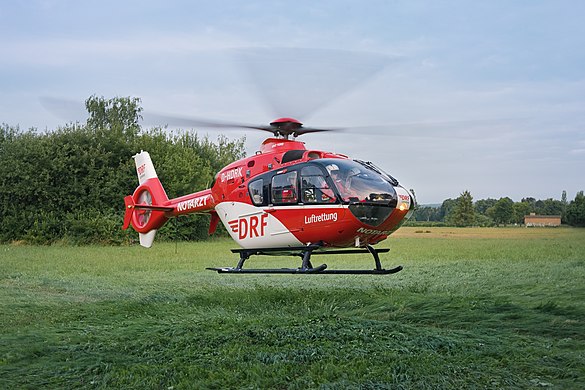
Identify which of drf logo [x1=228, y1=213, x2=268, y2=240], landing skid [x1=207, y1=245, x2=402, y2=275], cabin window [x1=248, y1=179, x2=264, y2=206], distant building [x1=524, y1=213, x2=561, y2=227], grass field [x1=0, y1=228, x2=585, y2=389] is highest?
cabin window [x1=248, y1=179, x2=264, y2=206]

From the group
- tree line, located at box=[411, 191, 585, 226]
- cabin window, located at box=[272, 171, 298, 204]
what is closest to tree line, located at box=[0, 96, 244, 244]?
tree line, located at box=[411, 191, 585, 226]

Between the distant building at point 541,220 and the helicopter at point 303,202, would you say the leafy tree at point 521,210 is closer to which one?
the distant building at point 541,220

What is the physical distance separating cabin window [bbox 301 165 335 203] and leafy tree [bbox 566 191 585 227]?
14.0 meters

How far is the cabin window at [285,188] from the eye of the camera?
34.3 feet

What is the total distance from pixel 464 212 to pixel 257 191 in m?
28.4

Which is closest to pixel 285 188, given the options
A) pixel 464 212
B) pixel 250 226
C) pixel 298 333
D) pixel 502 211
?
pixel 250 226

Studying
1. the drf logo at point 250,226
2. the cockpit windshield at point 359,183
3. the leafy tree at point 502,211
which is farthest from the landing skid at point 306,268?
the leafy tree at point 502,211

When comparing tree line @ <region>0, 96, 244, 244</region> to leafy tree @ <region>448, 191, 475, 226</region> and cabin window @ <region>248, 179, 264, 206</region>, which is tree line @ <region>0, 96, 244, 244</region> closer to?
leafy tree @ <region>448, 191, 475, 226</region>

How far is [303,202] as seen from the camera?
10344 mm

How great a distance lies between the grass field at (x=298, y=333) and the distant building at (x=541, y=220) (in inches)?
260

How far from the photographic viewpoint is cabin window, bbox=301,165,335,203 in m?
10.0

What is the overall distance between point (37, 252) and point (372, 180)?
21504 millimetres

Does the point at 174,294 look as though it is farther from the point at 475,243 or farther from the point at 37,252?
the point at 475,243

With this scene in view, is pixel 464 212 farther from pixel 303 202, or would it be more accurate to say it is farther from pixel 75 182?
pixel 303 202
